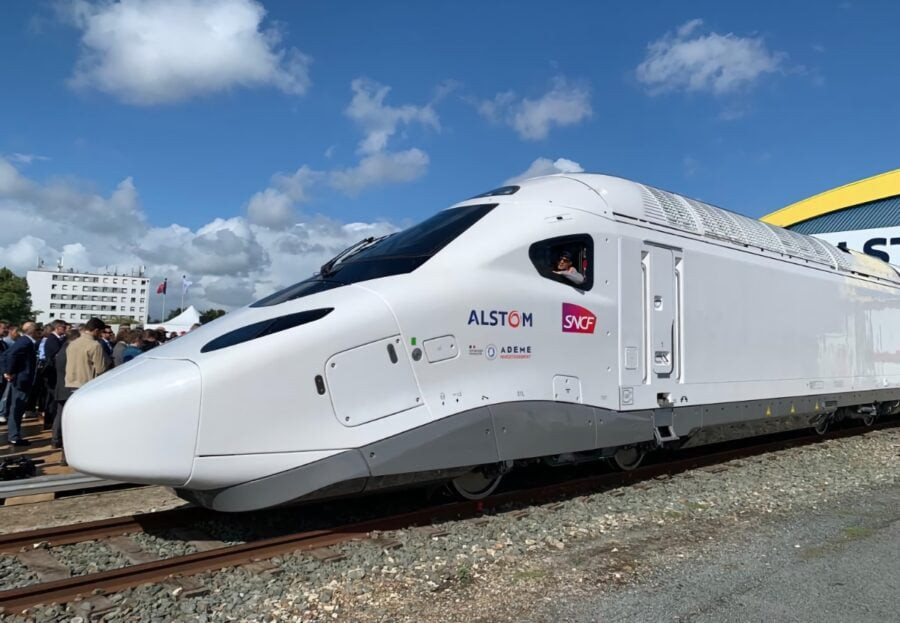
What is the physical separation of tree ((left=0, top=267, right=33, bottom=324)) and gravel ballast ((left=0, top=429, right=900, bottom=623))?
96.2 m

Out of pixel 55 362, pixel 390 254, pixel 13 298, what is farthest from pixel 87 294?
pixel 390 254

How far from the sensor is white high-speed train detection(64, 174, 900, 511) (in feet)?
14.7

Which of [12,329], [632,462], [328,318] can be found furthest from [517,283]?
[12,329]

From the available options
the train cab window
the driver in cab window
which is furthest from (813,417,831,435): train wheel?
the driver in cab window

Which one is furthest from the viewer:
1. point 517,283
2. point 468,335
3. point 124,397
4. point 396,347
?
point 517,283

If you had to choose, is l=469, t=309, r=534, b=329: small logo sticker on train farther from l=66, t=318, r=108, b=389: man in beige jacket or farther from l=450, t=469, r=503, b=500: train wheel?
l=66, t=318, r=108, b=389: man in beige jacket

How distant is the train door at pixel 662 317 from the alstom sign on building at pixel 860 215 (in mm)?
19383

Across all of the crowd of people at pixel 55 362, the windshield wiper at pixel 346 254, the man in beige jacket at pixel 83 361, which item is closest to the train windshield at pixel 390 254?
the windshield wiper at pixel 346 254

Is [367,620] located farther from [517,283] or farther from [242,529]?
[517,283]

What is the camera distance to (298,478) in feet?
15.4

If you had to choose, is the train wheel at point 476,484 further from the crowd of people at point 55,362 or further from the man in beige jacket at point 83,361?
the man in beige jacket at point 83,361

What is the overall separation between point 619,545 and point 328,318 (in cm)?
286

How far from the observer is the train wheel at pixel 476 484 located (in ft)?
19.2

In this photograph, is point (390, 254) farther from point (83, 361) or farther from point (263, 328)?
point (83, 361)
